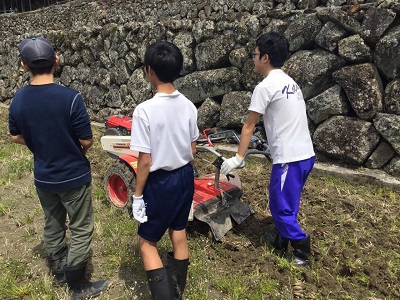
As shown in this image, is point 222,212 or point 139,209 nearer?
point 139,209

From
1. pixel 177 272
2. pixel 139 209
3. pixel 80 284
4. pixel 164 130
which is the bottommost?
pixel 80 284

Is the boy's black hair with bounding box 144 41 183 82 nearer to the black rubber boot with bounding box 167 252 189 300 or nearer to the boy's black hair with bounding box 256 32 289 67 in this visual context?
the boy's black hair with bounding box 256 32 289 67

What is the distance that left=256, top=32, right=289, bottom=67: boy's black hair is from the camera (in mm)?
3002

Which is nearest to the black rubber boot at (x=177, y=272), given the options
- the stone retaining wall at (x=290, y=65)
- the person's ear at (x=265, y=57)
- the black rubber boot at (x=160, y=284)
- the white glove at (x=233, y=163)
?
the black rubber boot at (x=160, y=284)

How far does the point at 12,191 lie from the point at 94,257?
2.07 meters

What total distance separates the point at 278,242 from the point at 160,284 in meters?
1.40

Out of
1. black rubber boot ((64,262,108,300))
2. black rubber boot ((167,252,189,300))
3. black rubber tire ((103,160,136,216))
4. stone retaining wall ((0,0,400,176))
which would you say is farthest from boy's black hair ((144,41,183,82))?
stone retaining wall ((0,0,400,176))

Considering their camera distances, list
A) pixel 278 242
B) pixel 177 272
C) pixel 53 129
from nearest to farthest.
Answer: pixel 53 129 → pixel 177 272 → pixel 278 242

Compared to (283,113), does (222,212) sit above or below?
below

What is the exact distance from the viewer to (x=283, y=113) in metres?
3.00

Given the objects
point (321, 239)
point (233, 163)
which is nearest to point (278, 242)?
point (321, 239)

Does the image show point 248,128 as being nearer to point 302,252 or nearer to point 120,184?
point 302,252

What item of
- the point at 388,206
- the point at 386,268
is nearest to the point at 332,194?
the point at 388,206

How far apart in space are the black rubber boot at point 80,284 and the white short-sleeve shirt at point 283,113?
68.7 inches
